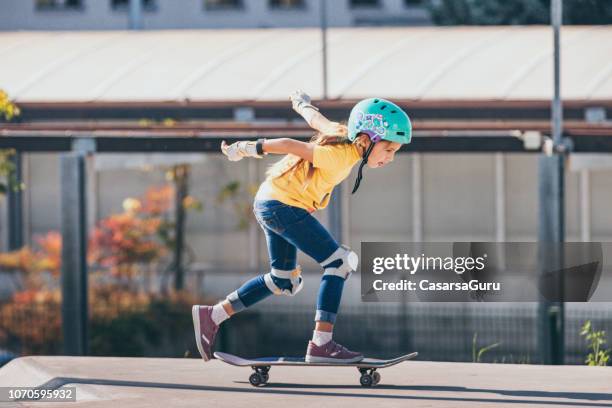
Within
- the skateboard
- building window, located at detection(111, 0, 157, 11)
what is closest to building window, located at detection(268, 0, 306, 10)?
building window, located at detection(111, 0, 157, 11)

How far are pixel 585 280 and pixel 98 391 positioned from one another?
8731 mm

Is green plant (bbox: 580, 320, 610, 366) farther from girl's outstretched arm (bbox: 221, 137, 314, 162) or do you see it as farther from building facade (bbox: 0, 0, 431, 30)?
building facade (bbox: 0, 0, 431, 30)

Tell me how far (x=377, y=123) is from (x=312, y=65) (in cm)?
1744

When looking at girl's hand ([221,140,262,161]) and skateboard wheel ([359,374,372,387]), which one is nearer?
girl's hand ([221,140,262,161])

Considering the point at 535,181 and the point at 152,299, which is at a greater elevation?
the point at 535,181

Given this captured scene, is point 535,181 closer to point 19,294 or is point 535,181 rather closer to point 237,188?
point 237,188

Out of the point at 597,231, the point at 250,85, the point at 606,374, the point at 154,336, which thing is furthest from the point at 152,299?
the point at 606,374

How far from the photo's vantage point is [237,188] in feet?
78.8

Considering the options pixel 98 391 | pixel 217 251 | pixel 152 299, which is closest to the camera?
pixel 98 391

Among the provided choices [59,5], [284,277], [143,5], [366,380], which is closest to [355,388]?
[366,380]

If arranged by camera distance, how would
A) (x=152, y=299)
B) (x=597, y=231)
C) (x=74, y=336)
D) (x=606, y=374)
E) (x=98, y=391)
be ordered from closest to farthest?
(x=98, y=391), (x=606, y=374), (x=74, y=336), (x=152, y=299), (x=597, y=231)

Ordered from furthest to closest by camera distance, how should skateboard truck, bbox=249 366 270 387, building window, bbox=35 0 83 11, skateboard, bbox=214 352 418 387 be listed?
1. building window, bbox=35 0 83 11
2. skateboard truck, bbox=249 366 270 387
3. skateboard, bbox=214 352 418 387

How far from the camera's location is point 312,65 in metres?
25.7

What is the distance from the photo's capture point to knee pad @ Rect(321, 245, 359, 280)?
8383 millimetres
